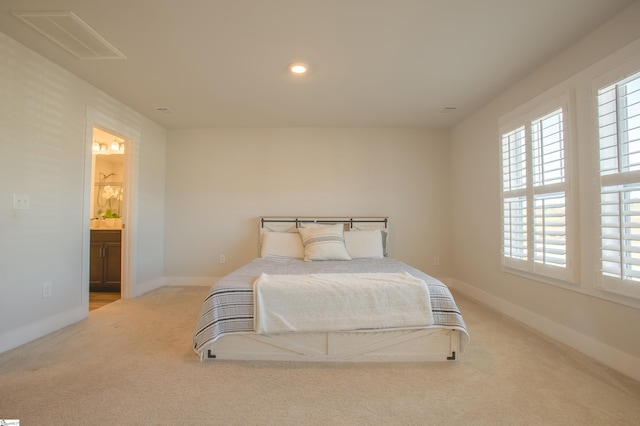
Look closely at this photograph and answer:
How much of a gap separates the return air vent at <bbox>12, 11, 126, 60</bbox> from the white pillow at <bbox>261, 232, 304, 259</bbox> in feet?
7.79

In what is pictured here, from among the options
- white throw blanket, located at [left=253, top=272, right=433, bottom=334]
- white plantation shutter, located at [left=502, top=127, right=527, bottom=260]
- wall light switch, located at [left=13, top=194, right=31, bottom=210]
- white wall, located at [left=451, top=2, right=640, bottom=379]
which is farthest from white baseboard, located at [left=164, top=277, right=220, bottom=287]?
white plantation shutter, located at [left=502, top=127, right=527, bottom=260]

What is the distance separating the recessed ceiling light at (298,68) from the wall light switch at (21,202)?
8.22ft

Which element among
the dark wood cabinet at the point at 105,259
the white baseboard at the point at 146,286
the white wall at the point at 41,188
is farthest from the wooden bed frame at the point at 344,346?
the dark wood cabinet at the point at 105,259

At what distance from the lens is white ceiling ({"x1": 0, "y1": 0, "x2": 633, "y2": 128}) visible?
194cm

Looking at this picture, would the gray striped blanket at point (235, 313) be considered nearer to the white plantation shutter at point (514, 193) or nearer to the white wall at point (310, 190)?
the white plantation shutter at point (514, 193)

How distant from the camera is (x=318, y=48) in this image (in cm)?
239

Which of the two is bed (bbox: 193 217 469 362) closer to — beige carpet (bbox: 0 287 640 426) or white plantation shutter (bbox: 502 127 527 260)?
beige carpet (bbox: 0 287 640 426)

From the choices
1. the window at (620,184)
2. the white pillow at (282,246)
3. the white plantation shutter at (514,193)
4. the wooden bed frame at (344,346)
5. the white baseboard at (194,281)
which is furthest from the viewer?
the white baseboard at (194,281)

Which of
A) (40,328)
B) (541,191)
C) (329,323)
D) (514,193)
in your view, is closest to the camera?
(329,323)

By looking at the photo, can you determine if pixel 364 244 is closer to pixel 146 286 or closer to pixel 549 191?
pixel 549 191

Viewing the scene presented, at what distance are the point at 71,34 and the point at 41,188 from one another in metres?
1.32

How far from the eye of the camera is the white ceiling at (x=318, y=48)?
194 cm

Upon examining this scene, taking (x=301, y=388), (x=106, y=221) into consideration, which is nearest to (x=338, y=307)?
(x=301, y=388)

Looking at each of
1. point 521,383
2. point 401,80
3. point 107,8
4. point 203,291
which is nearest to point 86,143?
point 107,8
